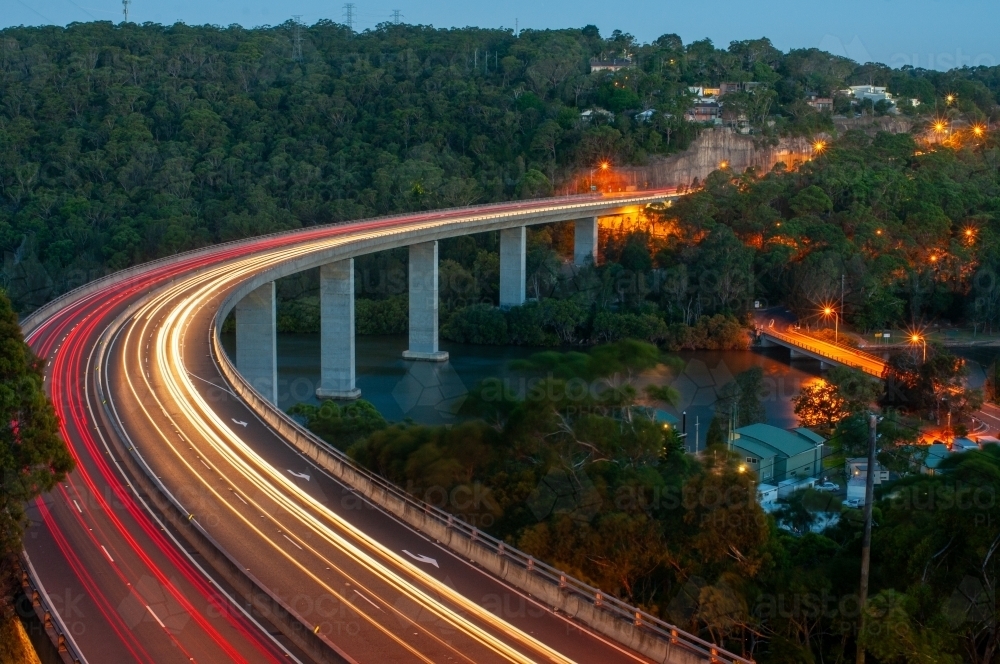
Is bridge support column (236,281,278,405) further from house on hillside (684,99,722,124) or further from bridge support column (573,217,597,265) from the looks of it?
house on hillside (684,99,722,124)

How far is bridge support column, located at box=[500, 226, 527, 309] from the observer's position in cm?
4975

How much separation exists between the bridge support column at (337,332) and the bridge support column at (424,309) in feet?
19.3

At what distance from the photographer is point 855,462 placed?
24906 mm

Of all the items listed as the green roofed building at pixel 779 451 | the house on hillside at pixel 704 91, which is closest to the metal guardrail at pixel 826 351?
the green roofed building at pixel 779 451

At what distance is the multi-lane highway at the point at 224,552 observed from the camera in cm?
1252

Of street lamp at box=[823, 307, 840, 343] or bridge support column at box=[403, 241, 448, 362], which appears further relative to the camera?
street lamp at box=[823, 307, 840, 343]

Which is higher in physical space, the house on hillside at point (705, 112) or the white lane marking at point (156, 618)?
the house on hillside at point (705, 112)

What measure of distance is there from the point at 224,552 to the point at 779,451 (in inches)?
596

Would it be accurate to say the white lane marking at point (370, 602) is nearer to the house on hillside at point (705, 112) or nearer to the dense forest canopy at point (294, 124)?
the dense forest canopy at point (294, 124)

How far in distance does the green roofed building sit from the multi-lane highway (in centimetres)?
1072

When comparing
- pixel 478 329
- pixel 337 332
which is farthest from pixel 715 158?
pixel 337 332

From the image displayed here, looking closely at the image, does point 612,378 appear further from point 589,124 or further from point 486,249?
point 589,124

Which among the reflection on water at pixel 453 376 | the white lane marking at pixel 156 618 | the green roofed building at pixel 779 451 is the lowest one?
the reflection on water at pixel 453 376

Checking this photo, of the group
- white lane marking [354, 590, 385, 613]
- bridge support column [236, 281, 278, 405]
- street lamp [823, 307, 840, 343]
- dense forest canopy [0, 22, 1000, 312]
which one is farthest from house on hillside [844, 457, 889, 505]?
dense forest canopy [0, 22, 1000, 312]
